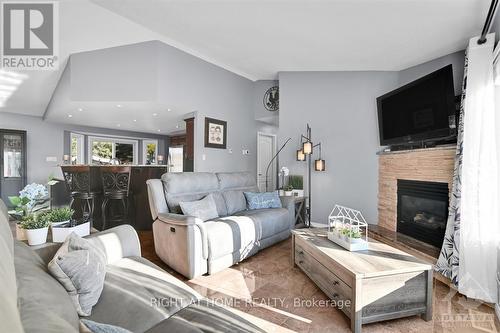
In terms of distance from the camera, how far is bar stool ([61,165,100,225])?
368 cm

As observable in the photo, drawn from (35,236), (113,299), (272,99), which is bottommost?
(113,299)

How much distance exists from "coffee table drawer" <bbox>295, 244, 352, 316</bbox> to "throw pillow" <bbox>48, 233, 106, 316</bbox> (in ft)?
5.19

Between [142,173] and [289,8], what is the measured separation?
325 cm

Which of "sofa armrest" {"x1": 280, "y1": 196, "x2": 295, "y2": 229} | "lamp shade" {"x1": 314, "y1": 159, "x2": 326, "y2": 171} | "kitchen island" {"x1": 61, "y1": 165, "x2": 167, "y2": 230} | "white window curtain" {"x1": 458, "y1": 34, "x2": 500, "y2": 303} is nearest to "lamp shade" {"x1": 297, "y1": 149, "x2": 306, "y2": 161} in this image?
"lamp shade" {"x1": 314, "y1": 159, "x2": 326, "y2": 171}

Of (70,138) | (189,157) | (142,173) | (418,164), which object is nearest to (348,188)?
(418,164)

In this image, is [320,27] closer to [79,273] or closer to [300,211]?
[300,211]

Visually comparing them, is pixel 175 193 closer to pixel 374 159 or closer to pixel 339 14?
pixel 339 14

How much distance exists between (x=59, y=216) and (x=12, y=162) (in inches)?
243

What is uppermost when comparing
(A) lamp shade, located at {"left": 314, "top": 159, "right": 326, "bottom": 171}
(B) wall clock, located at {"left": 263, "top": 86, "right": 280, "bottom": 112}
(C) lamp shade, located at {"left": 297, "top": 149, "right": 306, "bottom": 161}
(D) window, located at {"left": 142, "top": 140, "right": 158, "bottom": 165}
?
Answer: (B) wall clock, located at {"left": 263, "top": 86, "right": 280, "bottom": 112}

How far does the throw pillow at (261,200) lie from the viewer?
3.59m

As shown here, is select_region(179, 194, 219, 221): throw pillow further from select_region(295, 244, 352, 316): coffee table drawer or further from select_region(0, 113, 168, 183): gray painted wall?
select_region(0, 113, 168, 183): gray painted wall

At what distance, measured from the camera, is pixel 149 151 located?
871cm

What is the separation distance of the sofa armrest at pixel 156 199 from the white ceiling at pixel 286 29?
2115mm

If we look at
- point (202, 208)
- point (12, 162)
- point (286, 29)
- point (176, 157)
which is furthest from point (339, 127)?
point (12, 162)
